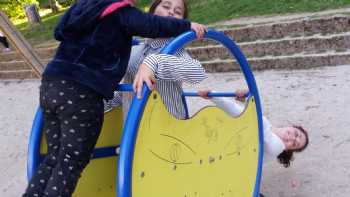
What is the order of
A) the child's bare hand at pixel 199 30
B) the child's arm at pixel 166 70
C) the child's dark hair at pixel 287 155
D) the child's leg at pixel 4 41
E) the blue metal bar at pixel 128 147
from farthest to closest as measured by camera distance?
the child's leg at pixel 4 41 → the child's dark hair at pixel 287 155 → the child's bare hand at pixel 199 30 → the child's arm at pixel 166 70 → the blue metal bar at pixel 128 147

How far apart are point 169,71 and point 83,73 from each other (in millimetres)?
293

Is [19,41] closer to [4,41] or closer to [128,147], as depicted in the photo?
[128,147]

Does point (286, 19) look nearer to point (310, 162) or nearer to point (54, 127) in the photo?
point (310, 162)

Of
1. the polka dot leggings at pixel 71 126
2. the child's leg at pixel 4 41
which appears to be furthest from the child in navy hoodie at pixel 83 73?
the child's leg at pixel 4 41

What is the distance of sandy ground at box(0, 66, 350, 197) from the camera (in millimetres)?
2600

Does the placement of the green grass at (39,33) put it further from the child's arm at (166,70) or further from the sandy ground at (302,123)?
the child's arm at (166,70)

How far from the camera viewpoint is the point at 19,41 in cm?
323

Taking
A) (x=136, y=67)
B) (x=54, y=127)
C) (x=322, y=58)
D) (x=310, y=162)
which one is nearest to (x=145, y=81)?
(x=54, y=127)

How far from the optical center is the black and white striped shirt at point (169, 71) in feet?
5.62

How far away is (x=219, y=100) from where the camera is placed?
2.50 metres

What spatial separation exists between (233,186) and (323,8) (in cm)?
356

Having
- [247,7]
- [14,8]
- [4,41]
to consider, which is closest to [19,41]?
[247,7]

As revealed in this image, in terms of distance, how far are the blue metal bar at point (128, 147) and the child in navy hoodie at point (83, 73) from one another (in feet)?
0.63

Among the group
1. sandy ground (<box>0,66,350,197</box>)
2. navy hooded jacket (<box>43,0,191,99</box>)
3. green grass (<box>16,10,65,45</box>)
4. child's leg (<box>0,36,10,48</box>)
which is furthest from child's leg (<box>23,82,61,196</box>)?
green grass (<box>16,10,65,45</box>)
